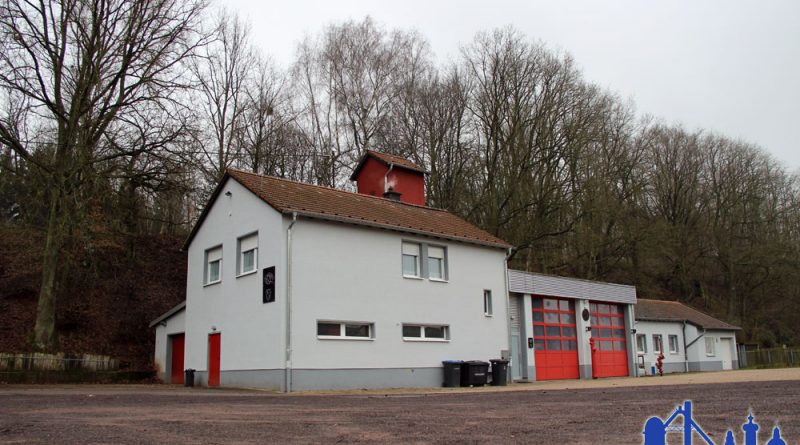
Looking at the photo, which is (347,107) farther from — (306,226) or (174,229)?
(306,226)

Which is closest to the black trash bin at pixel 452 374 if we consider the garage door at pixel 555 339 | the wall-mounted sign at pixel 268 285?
the garage door at pixel 555 339

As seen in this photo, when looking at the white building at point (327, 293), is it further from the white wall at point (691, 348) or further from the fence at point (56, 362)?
the white wall at point (691, 348)

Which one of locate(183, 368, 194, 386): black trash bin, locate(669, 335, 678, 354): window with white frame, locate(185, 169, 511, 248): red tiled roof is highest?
locate(185, 169, 511, 248): red tiled roof

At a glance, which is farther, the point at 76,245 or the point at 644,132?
the point at 644,132

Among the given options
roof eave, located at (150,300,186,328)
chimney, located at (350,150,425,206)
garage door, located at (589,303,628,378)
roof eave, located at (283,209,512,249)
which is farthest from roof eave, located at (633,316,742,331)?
roof eave, located at (150,300,186,328)

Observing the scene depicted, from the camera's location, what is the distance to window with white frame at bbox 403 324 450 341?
75.9 ft

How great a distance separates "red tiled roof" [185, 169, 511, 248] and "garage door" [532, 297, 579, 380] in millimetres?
3705

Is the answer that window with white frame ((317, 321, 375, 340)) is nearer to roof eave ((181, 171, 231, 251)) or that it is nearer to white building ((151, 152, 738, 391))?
white building ((151, 152, 738, 391))

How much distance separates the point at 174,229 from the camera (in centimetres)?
3662

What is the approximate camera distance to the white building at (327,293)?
20438mm

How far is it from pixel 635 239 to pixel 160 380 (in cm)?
2705

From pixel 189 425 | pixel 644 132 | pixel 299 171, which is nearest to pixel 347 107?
pixel 299 171

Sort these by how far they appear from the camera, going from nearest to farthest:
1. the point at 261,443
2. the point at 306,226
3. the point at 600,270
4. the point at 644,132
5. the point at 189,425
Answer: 1. the point at 261,443
2. the point at 189,425
3. the point at 306,226
4. the point at 600,270
5. the point at 644,132

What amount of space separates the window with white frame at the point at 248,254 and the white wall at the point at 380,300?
7.07ft
